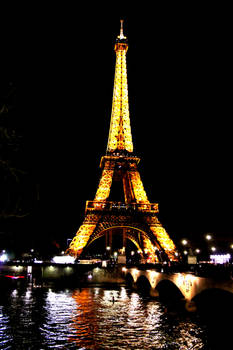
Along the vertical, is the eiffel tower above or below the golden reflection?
above

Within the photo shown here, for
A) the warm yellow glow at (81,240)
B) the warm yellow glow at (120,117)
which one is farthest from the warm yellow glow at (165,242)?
the warm yellow glow at (120,117)

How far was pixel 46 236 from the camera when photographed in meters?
73.2

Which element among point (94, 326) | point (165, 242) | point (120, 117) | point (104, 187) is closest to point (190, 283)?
point (94, 326)

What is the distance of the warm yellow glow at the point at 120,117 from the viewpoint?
217ft

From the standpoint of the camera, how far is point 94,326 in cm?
2356

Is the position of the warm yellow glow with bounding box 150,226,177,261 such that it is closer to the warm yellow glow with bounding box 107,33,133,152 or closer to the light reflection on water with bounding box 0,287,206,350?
the warm yellow glow with bounding box 107,33,133,152

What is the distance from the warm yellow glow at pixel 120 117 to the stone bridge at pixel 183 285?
961 inches

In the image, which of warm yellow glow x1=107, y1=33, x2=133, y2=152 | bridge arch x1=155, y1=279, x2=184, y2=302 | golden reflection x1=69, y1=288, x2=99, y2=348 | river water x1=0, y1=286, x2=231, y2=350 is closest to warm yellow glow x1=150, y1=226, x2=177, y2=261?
bridge arch x1=155, y1=279, x2=184, y2=302

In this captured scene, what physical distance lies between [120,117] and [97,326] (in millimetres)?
48477

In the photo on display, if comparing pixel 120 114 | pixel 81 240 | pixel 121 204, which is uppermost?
pixel 120 114

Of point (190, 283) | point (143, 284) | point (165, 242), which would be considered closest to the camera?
point (190, 283)

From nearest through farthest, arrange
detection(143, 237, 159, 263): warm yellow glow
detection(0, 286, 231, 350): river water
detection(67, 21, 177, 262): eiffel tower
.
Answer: detection(0, 286, 231, 350): river water
detection(67, 21, 177, 262): eiffel tower
detection(143, 237, 159, 263): warm yellow glow

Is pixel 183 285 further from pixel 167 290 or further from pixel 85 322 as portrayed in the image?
pixel 167 290

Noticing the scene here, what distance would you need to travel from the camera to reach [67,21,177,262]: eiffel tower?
2179 inches
